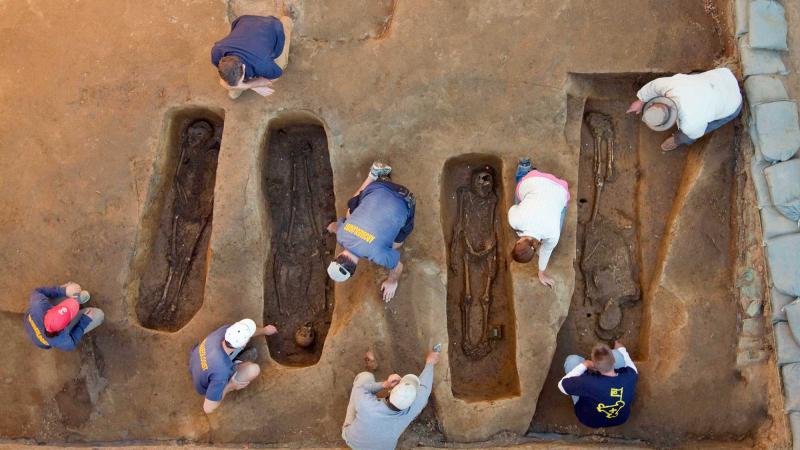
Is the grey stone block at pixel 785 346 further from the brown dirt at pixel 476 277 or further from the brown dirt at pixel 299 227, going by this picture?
the brown dirt at pixel 299 227

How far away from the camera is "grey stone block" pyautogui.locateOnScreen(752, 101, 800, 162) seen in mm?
5668

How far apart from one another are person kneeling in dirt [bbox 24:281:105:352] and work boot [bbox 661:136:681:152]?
5.63 m

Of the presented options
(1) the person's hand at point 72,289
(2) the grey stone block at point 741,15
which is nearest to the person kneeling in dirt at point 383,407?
(1) the person's hand at point 72,289

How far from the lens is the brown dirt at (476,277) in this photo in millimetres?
6371

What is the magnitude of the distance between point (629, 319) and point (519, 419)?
1.53m

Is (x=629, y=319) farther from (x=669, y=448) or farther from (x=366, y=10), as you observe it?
(x=366, y=10)

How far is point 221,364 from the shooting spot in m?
5.57

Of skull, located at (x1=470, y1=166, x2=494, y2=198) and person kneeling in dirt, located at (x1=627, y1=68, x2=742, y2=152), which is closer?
person kneeling in dirt, located at (x1=627, y1=68, x2=742, y2=152)

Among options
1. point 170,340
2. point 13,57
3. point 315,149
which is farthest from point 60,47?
point 170,340

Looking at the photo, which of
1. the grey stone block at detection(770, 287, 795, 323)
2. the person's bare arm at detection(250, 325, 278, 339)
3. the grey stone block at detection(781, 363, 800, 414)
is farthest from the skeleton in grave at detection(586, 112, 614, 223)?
the person's bare arm at detection(250, 325, 278, 339)

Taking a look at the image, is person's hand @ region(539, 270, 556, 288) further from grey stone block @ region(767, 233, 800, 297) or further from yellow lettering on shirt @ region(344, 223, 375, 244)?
grey stone block @ region(767, 233, 800, 297)

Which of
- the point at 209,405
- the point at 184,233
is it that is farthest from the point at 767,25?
the point at 209,405

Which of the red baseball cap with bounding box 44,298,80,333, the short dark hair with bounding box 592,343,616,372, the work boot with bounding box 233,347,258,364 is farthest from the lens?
the work boot with bounding box 233,347,258,364

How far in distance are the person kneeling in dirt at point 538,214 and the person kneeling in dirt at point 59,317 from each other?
12.9 ft
